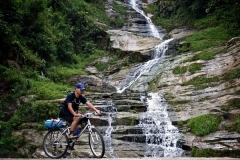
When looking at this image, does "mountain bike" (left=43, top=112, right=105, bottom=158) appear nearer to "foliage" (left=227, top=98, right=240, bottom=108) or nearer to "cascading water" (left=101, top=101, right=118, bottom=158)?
"cascading water" (left=101, top=101, right=118, bottom=158)

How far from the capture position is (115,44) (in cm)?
2812

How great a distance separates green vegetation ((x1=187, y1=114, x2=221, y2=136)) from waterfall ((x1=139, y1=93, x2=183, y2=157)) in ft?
2.56

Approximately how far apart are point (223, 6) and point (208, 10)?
13.5 ft

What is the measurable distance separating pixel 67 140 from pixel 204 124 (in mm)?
7284

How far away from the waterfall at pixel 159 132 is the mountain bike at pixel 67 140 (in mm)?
4751

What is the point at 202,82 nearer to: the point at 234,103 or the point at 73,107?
the point at 234,103

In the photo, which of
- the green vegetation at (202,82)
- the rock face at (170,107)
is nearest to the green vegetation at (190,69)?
the rock face at (170,107)

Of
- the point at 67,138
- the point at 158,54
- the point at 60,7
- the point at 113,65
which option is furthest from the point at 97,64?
the point at 67,138

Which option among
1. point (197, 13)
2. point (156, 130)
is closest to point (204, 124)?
point (156, 130)

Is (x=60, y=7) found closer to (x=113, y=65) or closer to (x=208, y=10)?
(x=113, y=65)

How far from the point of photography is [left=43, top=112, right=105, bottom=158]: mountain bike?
313 inches

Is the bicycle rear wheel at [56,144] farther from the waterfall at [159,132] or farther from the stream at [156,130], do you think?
the waterfall at [159,132]

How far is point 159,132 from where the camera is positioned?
13906 mm

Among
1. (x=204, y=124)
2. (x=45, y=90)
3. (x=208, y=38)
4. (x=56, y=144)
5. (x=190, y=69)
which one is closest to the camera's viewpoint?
(x=56, y=144)
